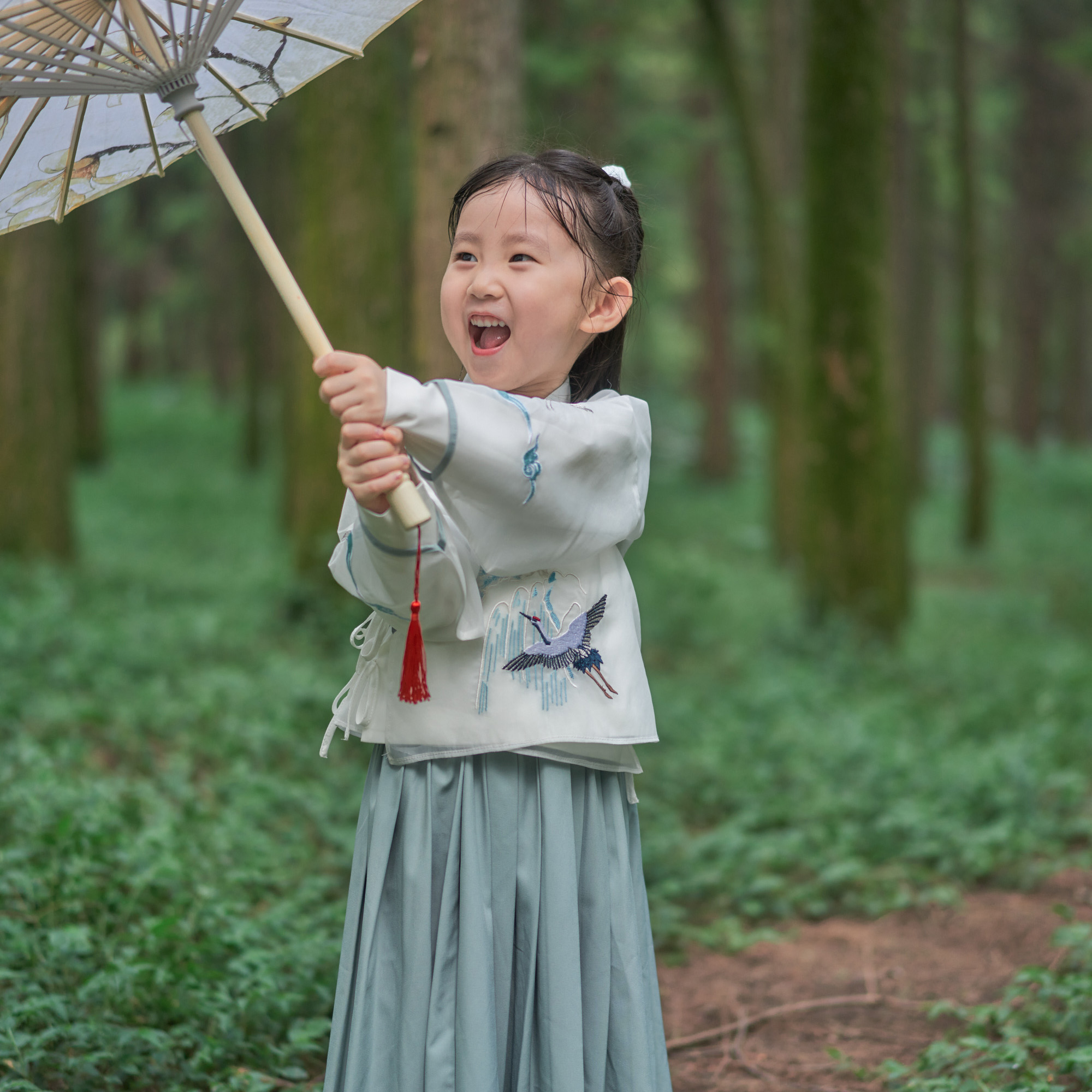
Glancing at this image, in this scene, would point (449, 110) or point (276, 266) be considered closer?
point (276, 266)

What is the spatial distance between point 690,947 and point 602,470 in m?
2.76

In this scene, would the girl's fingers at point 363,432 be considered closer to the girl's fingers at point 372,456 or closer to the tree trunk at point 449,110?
the girl's fingers at point 372,456

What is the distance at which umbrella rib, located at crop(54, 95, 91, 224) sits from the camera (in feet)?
7.56

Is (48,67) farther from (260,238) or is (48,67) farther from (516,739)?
(516,739)

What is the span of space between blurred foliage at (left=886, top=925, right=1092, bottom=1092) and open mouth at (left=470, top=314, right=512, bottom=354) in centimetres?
211

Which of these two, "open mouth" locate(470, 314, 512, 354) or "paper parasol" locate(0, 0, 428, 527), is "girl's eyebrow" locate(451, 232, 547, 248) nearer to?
"open mouth" locate(470, 314, 512, 354)

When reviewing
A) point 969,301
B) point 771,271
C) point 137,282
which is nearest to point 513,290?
point 771,271

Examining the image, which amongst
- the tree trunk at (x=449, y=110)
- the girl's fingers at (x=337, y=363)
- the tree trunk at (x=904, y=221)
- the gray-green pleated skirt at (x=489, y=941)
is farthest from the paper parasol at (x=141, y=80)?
the tree trunk at (x=904, y=221)

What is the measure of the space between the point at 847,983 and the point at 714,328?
53.9 ft

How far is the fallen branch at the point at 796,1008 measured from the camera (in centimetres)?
354

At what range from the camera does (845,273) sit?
26.1 ft

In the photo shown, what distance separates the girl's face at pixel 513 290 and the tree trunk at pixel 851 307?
615 cm

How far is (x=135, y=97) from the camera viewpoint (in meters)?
2.32

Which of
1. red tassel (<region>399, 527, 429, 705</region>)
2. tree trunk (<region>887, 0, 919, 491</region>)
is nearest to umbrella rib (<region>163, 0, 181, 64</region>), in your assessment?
red tassel (<region>399, 527, 429, 705</region>)
